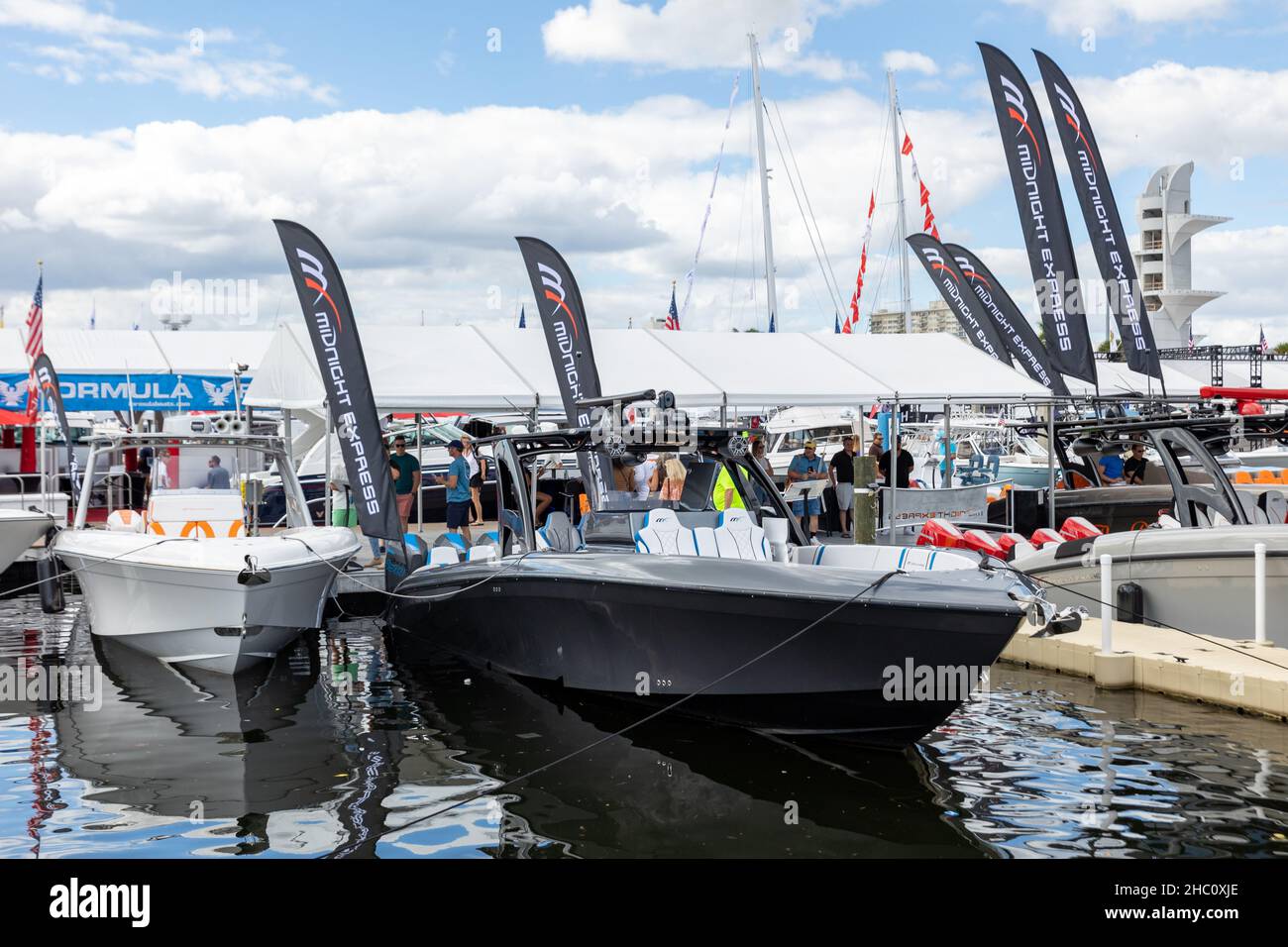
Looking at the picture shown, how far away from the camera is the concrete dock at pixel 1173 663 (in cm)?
814

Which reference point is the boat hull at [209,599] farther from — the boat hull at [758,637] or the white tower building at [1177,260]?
the white tower building at [1177,260]

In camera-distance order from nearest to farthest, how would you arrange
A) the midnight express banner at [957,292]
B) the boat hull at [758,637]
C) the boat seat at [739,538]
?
the boat hull at [758,637]
the boat seat at [739,538]
the midnight express banner at [957,292]

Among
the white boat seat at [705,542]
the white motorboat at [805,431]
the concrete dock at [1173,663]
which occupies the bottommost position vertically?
the concrete dock at [1173,663]

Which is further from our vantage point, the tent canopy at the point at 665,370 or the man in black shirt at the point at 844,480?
the man in black shirt at the point at 844,480

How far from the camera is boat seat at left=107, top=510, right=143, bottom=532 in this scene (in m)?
11.1

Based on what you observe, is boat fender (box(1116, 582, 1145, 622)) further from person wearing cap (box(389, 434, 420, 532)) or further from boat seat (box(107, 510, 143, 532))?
boat seat (box(107, 510, 143, 532))

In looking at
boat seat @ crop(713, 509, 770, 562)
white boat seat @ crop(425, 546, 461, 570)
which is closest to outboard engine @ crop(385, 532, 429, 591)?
white boat seat @ crop(425, 546, 461, 570)

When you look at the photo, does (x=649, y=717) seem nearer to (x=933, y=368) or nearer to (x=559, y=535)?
(x=559, y=535)

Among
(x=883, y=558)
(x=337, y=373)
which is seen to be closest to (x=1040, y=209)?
(x=883, y=558)

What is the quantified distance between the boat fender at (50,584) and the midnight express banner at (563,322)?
541cm

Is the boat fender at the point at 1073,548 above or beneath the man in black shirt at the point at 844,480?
beneath

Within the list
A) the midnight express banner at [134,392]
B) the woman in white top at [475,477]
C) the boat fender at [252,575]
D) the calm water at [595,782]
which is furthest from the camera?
the midnight express banner at [134,392]

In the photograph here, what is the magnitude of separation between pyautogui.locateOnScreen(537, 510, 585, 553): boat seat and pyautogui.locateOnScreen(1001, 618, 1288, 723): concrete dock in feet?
12.7

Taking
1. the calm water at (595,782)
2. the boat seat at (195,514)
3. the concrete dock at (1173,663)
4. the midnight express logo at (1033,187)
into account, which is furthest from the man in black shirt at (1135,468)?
the boat seat at (195,514)
